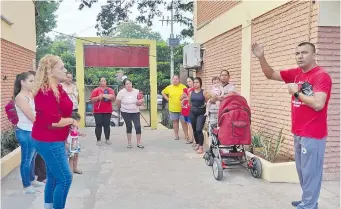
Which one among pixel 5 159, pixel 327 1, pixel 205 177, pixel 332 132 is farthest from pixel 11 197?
pixel 327 1

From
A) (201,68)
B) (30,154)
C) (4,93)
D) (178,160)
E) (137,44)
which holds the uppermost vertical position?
(137,44)

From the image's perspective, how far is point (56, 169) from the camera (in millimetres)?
3594

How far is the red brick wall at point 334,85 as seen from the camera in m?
5.14

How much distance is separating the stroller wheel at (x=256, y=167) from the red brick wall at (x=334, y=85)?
0.96 metres

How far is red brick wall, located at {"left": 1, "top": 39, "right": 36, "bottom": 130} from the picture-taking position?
815 centimetres

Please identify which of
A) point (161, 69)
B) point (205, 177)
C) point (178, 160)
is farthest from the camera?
point (161, 69)

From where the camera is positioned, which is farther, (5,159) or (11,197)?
(5,159)

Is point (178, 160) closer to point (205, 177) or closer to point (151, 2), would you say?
point (205, 177)

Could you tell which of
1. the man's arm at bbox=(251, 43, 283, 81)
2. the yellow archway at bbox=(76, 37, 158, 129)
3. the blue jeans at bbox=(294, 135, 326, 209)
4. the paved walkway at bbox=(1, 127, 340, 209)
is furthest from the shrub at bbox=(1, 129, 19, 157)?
the blue jeans at bbox=(294, 135, 326, 209)

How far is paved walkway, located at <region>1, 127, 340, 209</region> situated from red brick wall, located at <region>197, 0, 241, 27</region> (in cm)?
413

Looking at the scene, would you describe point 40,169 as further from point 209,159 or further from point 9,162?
point 209,159

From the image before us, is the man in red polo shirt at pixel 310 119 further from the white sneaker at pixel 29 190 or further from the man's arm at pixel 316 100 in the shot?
the white sneaker at pixel 29 190

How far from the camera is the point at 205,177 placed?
5.86 metres

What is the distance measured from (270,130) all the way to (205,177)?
1707 mm
